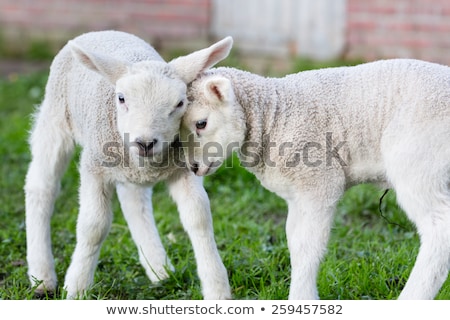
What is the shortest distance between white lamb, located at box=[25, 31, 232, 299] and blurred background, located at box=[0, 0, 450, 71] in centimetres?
509

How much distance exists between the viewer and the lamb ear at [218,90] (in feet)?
12.7

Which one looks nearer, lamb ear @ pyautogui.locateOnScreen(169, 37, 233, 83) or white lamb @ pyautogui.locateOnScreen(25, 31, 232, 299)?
white lamb @ pyautogui.locateOnScreen(25, 31, 232, 299)

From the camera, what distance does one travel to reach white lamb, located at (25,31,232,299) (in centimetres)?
392

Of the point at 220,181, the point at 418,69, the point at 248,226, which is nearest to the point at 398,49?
the point at 220,181

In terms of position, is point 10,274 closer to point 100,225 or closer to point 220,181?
point 100,225

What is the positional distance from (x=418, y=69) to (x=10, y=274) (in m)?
2.64

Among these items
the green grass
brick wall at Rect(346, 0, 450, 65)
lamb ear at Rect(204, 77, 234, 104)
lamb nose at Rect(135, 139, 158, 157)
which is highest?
lamb ear at Rect(204, 77, 234, 104)

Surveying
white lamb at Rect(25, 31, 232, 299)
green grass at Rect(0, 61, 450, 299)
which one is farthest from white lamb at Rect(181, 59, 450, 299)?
green grass at Rect(0, 61, 450, 299)

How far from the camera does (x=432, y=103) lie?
3877 millimetres

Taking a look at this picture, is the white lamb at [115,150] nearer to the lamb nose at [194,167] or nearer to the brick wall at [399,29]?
the lamb nose at [194,167]

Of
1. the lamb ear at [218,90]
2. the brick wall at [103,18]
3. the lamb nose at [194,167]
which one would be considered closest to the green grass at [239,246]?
the lamb nose at [194,167]

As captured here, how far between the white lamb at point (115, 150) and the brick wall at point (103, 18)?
5.75 meters

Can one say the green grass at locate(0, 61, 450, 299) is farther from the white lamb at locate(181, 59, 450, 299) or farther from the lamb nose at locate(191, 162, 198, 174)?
the lamb nose at locate(191, 162, 198, 174)

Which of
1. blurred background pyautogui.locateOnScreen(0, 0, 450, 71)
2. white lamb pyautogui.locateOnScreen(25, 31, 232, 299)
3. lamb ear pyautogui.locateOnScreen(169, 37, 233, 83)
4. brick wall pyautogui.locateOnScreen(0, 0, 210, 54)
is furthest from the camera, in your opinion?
brick wall pyautogui.locateOnScreen(0, 0, 210, 54)
